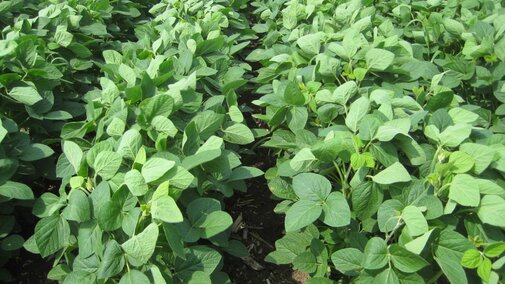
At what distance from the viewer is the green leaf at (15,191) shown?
1669mm

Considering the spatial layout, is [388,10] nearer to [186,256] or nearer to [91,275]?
[186,256]

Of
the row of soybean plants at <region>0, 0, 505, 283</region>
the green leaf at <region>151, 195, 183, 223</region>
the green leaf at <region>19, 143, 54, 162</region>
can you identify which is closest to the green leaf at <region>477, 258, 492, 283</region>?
the row of soybean plants at <region>0, 0, 505, 283</region>

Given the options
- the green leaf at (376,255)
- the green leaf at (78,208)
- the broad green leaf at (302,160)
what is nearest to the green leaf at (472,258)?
the green leaf at (376,255)

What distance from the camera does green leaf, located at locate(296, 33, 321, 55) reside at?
2.16 m

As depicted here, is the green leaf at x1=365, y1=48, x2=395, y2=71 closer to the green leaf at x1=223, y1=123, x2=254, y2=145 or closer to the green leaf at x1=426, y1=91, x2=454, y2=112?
the green leaf at x1=426, y1=91, x2=454, y2=112

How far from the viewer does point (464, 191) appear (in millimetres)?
1285

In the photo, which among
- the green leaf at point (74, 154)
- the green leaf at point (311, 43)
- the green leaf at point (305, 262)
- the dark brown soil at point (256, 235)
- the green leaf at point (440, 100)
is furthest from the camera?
the green leaf at point (311, 43)

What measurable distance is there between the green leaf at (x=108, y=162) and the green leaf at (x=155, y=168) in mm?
120

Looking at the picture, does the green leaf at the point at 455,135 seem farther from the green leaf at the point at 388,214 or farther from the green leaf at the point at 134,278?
the green leaf at the point at 134,278

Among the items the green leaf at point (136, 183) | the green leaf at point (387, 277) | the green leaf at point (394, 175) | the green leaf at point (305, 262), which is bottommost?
the green leaf at point (305, 262)

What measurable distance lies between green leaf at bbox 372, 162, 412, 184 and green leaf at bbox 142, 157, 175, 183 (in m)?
0.64

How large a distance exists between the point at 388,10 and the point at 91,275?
2.73 m

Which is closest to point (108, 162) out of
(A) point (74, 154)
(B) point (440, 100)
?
(A) point (74, 154)

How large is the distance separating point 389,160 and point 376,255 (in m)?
0.33
